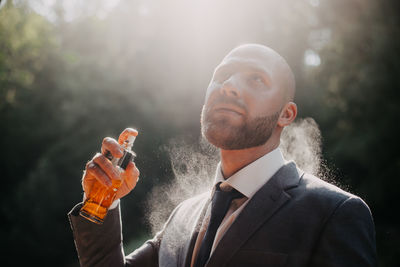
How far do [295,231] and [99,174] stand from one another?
2.88ft

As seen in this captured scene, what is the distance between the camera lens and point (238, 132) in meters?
1.74

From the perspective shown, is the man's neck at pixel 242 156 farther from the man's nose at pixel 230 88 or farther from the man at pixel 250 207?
the man's nose at pixel 230 88

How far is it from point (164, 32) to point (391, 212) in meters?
8.80

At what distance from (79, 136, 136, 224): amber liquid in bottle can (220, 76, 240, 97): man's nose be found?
0.53 metres

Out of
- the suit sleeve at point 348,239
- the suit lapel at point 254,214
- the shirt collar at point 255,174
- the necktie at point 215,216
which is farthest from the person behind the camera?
the shirt collar at point 255,174

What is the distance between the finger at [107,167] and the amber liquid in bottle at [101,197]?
160 mm

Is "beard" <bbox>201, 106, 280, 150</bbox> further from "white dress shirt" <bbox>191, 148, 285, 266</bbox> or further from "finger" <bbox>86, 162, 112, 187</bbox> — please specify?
"finger" <bbox>86, 162, 112, 187</bbox>

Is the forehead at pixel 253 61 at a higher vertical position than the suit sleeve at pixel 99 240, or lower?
higher

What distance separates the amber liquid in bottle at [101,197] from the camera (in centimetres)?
174

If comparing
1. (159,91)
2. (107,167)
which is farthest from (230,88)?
(159,91)

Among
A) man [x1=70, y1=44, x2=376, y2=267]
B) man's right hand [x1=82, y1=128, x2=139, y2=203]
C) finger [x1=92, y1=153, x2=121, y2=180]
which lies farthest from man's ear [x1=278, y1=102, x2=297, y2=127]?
finger [x1=92, y1=153, x2=121, y2=180]

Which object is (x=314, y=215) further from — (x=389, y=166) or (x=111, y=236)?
(x=389, y=166)

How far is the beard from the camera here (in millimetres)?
1736

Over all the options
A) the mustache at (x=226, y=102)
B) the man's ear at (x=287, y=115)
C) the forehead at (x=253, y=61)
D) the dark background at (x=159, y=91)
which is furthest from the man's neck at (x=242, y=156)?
the dark background at (x=159, y=91)
